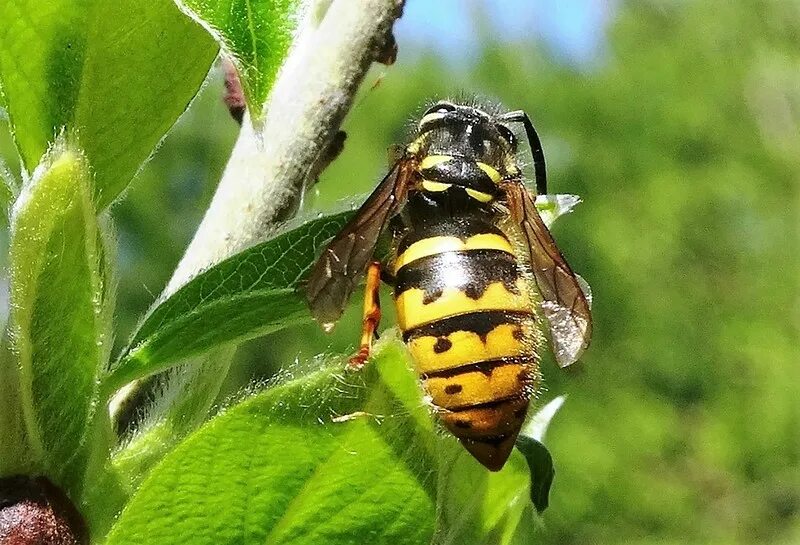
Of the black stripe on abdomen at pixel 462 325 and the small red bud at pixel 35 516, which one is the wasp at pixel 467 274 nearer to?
the black stripe on abdomen at pixel 462 325

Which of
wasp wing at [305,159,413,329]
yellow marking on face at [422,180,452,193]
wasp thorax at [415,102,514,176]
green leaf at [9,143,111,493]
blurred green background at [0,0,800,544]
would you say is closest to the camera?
green leaf at [9,143,111,493]

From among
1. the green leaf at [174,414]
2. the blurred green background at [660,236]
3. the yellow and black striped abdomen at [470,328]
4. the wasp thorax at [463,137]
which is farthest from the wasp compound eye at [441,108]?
the blurred green background at [660,236]

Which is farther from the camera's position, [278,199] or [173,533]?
[278,199]

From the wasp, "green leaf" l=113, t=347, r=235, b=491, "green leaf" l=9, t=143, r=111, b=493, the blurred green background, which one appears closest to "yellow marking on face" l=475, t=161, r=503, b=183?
the wasp

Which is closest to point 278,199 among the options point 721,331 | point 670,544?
point 670,544

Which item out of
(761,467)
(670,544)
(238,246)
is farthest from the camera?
(761,467)

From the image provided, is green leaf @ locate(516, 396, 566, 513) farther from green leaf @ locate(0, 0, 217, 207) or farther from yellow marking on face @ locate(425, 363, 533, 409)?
green leaf @ locate(0, 0, 217, 207)

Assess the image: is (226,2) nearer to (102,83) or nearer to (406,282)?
(102,83)
